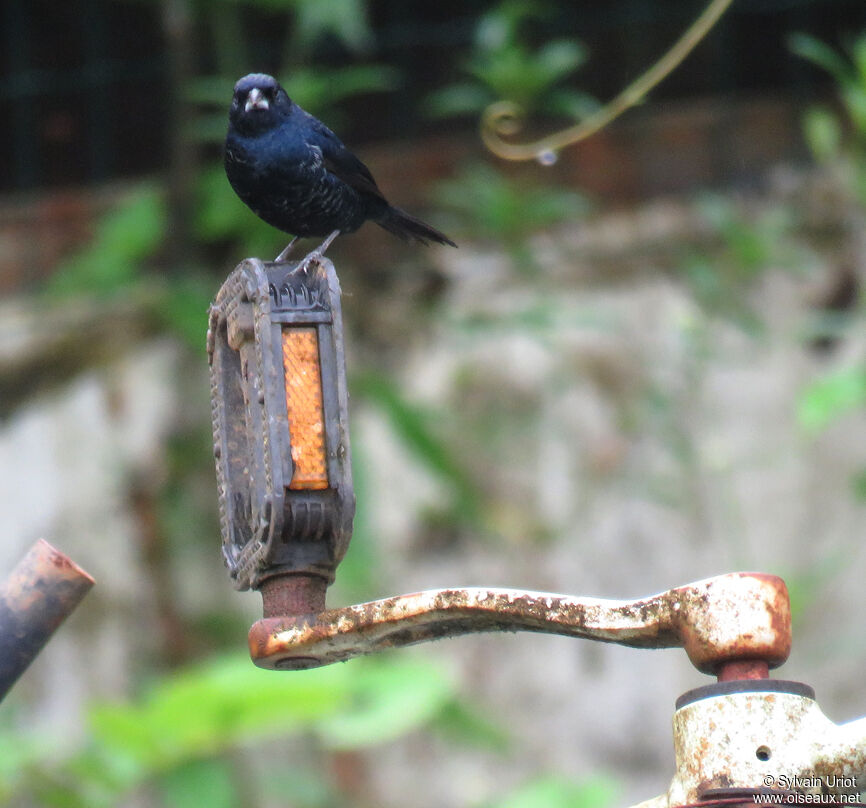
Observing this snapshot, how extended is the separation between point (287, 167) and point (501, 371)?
5.29 ft

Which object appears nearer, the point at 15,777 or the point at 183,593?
the point at 15,777

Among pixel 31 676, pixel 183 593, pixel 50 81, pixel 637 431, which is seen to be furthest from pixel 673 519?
pixel 50 81

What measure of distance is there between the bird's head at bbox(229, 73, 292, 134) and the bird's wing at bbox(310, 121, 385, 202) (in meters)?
0.12

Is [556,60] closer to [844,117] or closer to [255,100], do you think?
[844,117]

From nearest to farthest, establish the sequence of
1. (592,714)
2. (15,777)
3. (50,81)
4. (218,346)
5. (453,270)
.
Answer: (218,346), (15,777), (592,714), (453,270), (50,81)

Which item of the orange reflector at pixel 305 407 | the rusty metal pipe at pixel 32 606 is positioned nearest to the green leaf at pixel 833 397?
the orange reflector at pixel 305 407

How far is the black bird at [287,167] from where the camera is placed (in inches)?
85.7

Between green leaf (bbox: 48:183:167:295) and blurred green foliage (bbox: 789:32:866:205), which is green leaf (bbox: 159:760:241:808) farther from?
blurred green foliage (bbox: 789:32:866:205)

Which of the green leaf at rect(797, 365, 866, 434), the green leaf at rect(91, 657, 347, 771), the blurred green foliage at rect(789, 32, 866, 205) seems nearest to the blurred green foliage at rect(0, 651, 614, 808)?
the green leaf at rect(91, 657, 347, 771)

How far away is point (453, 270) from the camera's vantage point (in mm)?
3854

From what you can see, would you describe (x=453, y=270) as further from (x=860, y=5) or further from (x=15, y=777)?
(x=15, y=777)

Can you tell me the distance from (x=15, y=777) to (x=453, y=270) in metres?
1.61

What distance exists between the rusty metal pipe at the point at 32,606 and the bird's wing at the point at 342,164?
1101 mm

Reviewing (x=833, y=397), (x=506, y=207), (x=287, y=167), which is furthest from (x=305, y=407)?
(x=506, y=207)
